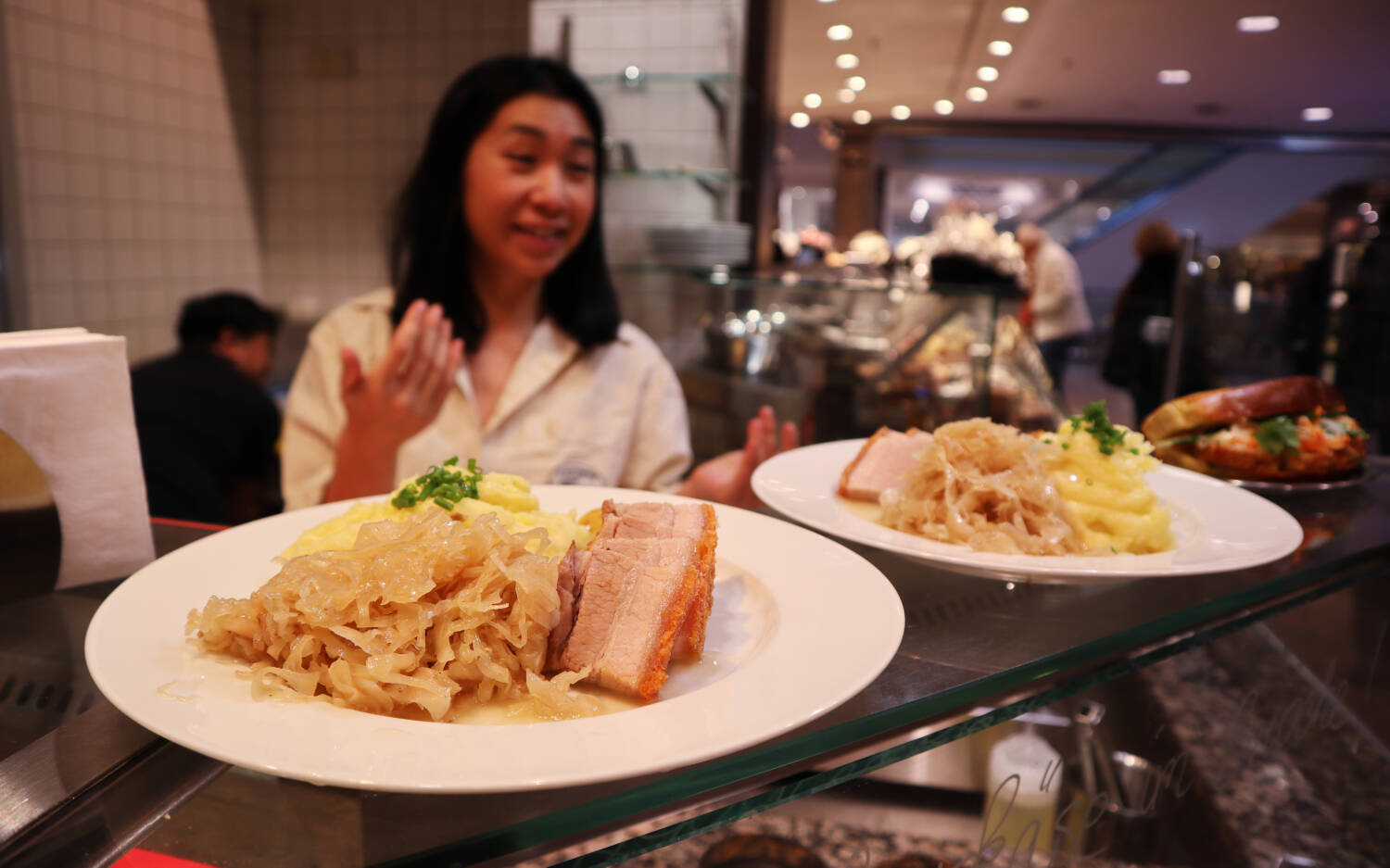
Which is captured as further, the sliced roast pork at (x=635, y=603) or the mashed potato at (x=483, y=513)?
A: the mashed potato at (x=483, y=513)

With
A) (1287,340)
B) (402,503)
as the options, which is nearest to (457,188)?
(402,503)

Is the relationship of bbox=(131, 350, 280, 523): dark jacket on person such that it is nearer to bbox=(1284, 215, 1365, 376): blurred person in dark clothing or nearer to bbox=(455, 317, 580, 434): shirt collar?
bbox=(455, 317, 580, 434): shirt collar

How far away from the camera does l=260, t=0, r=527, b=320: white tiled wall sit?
6.14 meters

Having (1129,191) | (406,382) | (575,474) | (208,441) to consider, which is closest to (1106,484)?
(406,382)

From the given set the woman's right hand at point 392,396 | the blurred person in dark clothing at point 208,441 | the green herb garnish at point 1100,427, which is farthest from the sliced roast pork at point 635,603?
the blurred person in dark clothing at point 208,441

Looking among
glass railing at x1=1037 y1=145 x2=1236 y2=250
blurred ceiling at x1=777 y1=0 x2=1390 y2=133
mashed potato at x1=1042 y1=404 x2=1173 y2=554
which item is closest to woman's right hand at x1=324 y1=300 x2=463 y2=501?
mashed potato at x1=1042 y1=404 x2=1173 y2=554

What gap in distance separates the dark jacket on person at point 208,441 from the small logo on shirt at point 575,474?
4.91 feet

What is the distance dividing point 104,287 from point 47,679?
17.7ft

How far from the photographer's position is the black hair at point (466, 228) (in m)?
2.66

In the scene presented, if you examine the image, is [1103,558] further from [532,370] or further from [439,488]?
[532,370]

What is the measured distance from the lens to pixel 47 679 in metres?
0.84

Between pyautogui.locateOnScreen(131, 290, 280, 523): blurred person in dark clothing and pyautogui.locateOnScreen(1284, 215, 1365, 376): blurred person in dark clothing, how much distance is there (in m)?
5.52

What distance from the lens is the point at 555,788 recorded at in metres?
0.62

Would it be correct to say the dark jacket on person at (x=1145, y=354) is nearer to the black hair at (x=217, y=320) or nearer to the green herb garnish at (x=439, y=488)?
the green herb garnish at (x=439, y=488)
